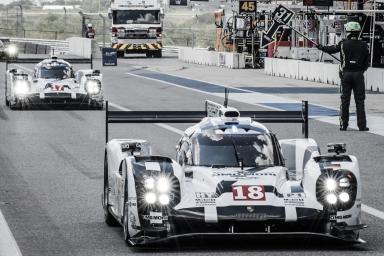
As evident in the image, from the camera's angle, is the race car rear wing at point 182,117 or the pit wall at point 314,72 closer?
the race car rear wing at point 182,117

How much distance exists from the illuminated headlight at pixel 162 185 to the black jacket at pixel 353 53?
13.7 meters

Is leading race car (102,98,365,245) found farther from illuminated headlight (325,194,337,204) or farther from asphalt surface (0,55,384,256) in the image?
asphalt surface (0,55,384,256)

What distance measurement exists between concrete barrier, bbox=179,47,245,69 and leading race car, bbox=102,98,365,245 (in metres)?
46.9

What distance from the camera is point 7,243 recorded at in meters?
11.0

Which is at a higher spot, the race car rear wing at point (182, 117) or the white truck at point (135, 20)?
the race car rear wing at point (182, 117)

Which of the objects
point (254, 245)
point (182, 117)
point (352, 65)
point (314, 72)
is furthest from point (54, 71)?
point (254, 245)

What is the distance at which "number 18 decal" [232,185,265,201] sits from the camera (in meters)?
10.6

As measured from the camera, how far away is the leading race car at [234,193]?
413 inches

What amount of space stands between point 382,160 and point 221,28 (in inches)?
1849

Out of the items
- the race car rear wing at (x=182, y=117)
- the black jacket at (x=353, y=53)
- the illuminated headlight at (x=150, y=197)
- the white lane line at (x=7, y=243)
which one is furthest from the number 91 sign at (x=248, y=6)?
the illuminated headlight at (x=150, y=197)

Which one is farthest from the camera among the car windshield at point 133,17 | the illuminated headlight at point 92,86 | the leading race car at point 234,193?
the car windshield at point 133,17

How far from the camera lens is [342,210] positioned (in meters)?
10.7

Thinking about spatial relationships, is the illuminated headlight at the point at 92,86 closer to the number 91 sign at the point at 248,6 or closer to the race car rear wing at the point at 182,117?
the race car rear wing at the point at 182,117

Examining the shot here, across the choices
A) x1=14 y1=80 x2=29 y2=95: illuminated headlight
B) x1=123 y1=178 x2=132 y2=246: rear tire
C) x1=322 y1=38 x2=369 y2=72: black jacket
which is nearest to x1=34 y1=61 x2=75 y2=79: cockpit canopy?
x1=14 y1=80 x2=29 y2=95: illuminated headlight
